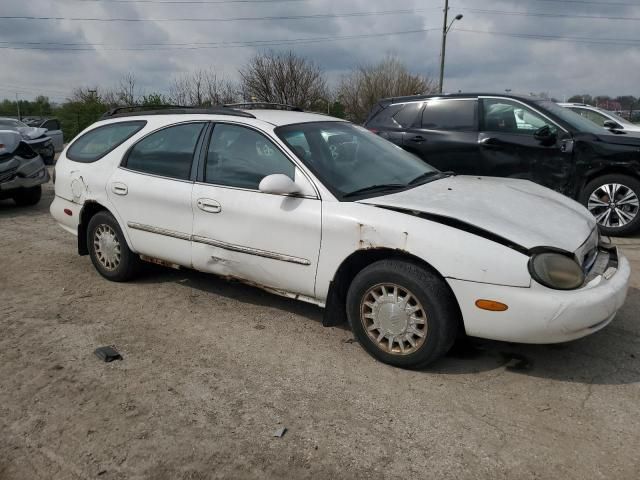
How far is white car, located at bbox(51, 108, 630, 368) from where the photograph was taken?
310 cm

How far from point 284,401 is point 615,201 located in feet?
17.7

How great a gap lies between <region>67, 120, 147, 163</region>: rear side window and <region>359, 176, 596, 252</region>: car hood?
2.59m

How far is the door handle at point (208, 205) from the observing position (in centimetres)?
411

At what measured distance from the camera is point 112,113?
5.56 m

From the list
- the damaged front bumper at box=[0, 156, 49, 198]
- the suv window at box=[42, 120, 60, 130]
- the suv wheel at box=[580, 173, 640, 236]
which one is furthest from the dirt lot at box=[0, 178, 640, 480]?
the suv window at box=[42, 120, 60, 130]

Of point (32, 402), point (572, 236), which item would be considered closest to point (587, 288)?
point (572, 236)

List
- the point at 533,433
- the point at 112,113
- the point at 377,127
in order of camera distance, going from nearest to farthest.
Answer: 1. the point at 533,433
2. the point at 112,113
3. the point at 377,127

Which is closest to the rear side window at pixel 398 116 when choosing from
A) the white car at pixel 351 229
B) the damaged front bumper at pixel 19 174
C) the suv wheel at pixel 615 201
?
the suv wheel at pixel 615 201

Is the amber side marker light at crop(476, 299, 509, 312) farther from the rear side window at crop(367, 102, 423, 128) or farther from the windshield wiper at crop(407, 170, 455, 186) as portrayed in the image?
the rear side window at crop(367, 102, 423, 128)

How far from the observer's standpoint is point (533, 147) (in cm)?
686

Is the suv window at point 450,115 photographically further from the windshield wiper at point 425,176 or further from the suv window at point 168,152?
the suv window at point 168,152

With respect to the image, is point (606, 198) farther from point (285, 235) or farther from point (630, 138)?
point (285, 235)

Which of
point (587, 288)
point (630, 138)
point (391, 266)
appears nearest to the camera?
point (587, 288)

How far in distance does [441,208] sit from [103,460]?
2336 mm
